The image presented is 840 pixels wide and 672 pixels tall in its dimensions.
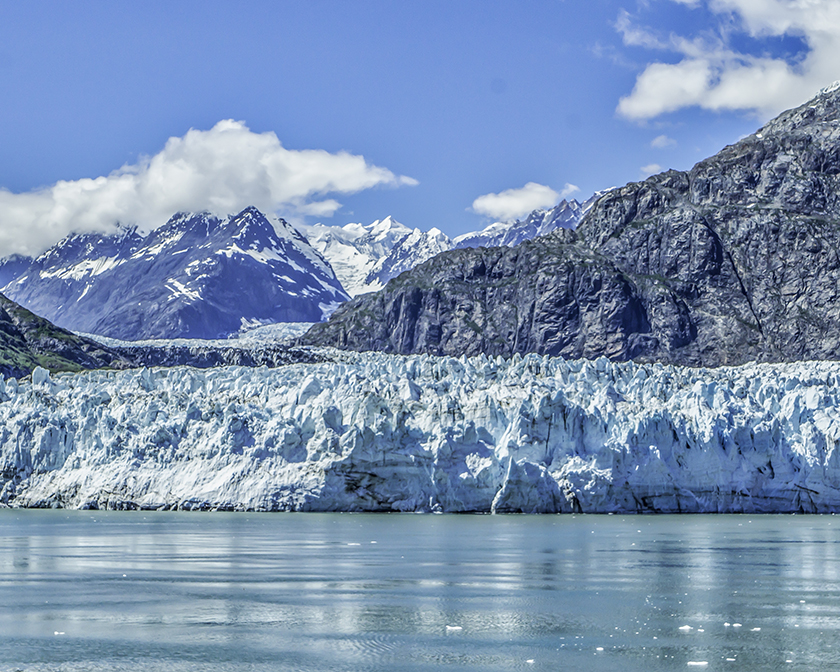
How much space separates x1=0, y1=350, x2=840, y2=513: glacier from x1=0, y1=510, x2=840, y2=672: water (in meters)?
9.61

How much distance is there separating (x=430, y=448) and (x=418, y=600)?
3097 centimetres

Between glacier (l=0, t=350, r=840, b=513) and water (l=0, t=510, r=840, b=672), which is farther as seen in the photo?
glacier (l=0, t=350, r=840, b=513)

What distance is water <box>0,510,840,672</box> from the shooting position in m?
19.9

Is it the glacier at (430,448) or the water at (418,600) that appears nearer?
the water at (418,600)

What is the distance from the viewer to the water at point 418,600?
19.9 m

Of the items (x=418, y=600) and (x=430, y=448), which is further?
(x=430, y=448)

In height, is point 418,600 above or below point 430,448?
below

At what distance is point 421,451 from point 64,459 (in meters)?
23.3

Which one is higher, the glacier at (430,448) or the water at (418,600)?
the glacier at (430,448)

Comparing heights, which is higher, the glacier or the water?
the glacier

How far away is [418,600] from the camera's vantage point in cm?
2692

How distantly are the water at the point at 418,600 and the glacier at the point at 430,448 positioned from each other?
961 cm

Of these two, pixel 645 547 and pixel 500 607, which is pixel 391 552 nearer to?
pixel 645 547

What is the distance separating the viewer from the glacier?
191ft
